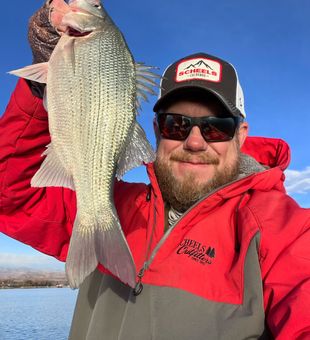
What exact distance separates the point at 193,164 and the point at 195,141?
0.27 meters

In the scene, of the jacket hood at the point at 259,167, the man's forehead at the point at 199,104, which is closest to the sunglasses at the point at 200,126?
the man's forehead at the point at 199,104

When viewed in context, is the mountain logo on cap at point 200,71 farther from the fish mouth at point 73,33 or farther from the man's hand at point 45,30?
the fish mouth at point 73,33

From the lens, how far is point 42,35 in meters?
2.93

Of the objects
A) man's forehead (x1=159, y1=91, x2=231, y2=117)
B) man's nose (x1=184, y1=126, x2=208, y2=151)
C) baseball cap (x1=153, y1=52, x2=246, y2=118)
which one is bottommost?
man's nose (x1=184, y1=126, x2=208, y2=151)

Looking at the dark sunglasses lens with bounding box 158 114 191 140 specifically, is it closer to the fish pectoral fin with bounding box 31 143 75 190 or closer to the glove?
the glove

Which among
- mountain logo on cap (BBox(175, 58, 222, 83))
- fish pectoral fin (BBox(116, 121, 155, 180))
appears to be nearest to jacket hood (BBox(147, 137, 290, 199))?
mountain logo on cap (BBox(175, 58, 222, 83))

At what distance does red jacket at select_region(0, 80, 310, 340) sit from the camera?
267cm

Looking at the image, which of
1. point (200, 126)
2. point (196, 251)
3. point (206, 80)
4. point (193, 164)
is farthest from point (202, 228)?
point (206, 80)

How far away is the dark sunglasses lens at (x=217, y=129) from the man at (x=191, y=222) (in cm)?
1

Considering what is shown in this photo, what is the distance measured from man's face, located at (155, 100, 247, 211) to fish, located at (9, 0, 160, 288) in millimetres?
1329

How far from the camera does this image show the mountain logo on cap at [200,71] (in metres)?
3.98

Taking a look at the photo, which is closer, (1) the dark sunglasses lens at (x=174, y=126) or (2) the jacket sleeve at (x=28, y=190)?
(2) the jacket sleeve at (x=28, y=190)

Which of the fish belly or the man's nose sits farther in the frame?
the man's nose

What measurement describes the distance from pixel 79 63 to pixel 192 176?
1899 millimetres
